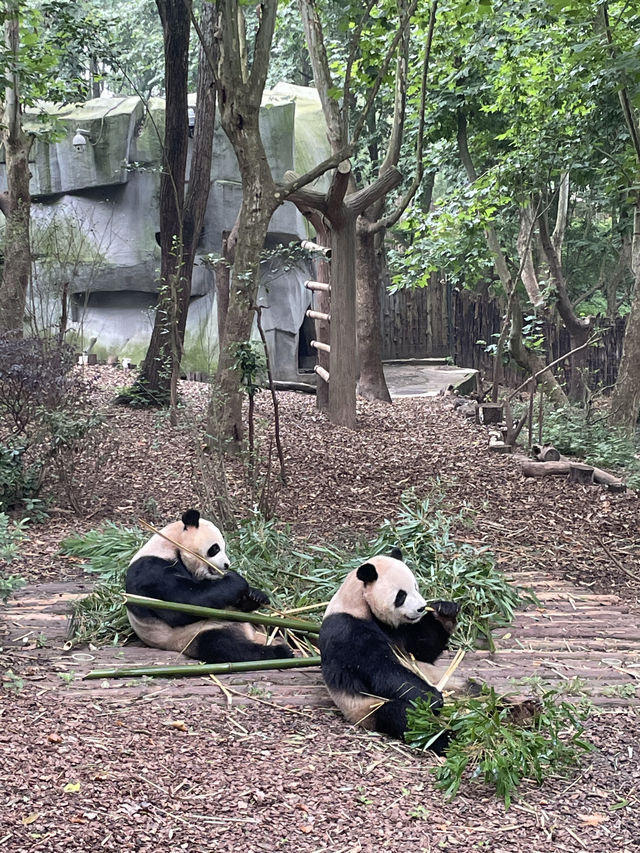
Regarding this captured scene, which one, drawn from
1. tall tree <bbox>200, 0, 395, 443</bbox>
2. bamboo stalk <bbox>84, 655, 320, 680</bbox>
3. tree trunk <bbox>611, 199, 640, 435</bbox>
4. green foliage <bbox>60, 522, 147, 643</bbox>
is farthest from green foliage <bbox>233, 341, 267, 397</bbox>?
tree trunk <bbox>611, 199, 640, 435</bbox>

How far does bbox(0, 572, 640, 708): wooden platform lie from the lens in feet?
12.3

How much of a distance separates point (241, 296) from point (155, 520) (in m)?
2.11

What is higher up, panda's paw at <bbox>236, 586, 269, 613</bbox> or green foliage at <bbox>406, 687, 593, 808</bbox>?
panda's paw at <bbox>236, 586, 269, 613</bbox>

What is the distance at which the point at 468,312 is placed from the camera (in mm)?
20578

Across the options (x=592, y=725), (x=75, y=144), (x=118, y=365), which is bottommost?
(x=592, y=725)

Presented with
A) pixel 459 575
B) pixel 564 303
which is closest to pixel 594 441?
pixel 564 303

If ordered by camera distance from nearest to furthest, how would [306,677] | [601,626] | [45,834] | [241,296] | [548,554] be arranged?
[45,834], [306,677], [601,626], [548,554], [241,296]

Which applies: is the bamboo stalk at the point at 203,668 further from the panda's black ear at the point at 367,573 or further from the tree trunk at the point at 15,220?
the tree trunk at the point at 15,220

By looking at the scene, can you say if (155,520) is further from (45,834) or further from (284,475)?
(45,834)

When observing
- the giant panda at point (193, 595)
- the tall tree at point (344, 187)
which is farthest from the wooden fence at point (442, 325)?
the giant panda at point (193, 595)

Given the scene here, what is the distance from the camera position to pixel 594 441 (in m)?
10.3

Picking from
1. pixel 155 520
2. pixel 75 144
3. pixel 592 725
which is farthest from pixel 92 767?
pixel 75 144

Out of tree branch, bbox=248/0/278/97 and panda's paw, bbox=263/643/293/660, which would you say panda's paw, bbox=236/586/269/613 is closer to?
panda's paw, bbox=263/643/293/660

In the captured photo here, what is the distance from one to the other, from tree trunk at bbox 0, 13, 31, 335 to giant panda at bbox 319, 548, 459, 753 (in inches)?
273
